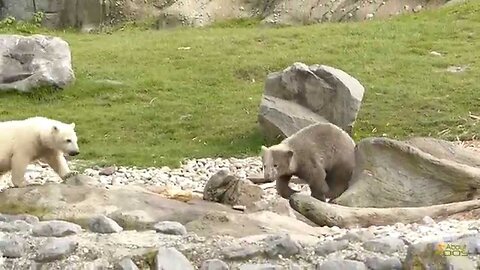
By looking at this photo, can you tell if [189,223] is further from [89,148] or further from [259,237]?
[89,148]

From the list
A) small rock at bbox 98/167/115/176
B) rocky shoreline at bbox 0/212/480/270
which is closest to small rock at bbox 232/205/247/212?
rocky shoreline at bbox 0/212/480/270

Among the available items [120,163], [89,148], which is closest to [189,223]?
[120,163]

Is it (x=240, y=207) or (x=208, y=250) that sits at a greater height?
(x=208, y=250)

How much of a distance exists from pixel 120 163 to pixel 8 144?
397 cm

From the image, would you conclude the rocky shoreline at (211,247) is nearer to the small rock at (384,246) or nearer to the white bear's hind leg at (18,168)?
the small rock at (384,246)

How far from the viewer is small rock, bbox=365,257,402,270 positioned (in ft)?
20.7

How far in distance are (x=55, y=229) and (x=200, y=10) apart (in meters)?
19.3

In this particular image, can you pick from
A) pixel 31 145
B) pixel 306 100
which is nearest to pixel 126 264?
pixel 31 145

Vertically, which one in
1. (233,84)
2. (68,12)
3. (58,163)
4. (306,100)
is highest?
(58,163)

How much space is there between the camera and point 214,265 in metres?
6.30

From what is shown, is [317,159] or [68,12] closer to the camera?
[317,159]

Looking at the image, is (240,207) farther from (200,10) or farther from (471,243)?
(200,10)

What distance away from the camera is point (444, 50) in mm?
18688

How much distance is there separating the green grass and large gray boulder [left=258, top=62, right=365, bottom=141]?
47 cm
